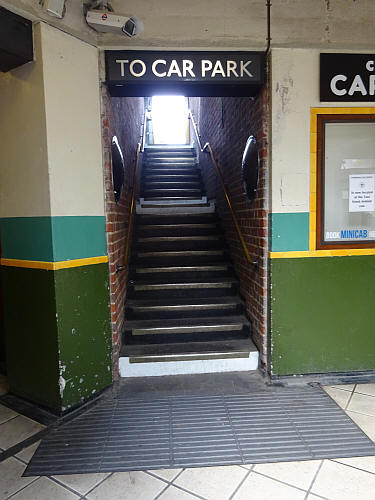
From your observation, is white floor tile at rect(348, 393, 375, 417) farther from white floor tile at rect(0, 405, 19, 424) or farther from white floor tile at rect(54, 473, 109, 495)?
white floor tile at rect(0, 405, 19, 424)

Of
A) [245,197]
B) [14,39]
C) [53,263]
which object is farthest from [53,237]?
[245,197]

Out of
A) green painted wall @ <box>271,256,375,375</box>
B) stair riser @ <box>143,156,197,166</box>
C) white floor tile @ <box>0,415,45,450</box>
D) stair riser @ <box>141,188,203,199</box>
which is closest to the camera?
white floor tile @ <box>0,415,45,450</box>

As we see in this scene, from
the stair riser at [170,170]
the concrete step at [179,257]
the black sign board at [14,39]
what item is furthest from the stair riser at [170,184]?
the black sign board at [14,39]

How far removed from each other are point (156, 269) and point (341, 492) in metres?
2.89

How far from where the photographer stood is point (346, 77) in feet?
9.77

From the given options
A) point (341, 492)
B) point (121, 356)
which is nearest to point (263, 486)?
point (341, 492)

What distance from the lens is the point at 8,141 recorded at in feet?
9.07

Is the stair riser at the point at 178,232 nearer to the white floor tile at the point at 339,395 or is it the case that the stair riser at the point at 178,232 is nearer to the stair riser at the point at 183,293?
the stair riser at the point at 183,293

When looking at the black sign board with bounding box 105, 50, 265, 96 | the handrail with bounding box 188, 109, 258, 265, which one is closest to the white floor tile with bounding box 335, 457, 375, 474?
the handrail with bounding box 188, 109, 258, 265

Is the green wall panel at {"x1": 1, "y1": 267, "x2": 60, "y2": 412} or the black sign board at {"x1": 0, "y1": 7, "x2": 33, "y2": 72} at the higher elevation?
the black sign board at {"x1": 0, "y1": 7, "x2": 33, "y2": 72}

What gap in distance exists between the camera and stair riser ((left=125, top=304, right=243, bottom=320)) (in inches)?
150

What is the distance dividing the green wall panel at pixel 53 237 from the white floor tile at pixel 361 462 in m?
2.16

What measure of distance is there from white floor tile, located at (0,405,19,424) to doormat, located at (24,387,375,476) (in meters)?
0.44

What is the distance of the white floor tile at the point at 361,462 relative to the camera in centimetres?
213
